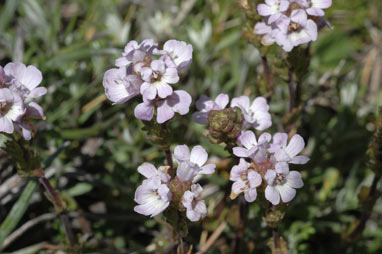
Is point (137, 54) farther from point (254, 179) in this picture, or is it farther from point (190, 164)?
point (254, 179)

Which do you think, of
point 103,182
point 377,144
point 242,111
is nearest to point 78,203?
point 103,182

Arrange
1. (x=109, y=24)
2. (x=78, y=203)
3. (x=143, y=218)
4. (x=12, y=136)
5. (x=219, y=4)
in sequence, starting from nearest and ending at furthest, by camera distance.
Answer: (x=12, y=136) → (x=143, y=218) → (x=78, y=203) → (x=109, y=24) → (x=219, y=4)

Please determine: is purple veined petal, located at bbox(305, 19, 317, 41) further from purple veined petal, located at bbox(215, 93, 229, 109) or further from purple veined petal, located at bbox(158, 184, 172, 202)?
purple veined petal, located at bbox(158, 184, 172, 202)

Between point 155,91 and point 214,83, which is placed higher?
point 155,91

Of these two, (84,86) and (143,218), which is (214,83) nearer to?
(84,86)

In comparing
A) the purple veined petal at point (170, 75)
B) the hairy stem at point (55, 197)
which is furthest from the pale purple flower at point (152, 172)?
the hairy stem at point (55, 197)

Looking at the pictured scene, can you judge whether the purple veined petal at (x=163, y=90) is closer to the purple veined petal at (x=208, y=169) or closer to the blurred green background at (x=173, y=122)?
the purple veined petal at (x=208, y=169)

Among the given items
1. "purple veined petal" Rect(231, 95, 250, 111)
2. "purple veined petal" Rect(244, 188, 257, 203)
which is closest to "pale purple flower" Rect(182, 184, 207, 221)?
"purple veined petal" Rect(244, 188, 257, 203)
